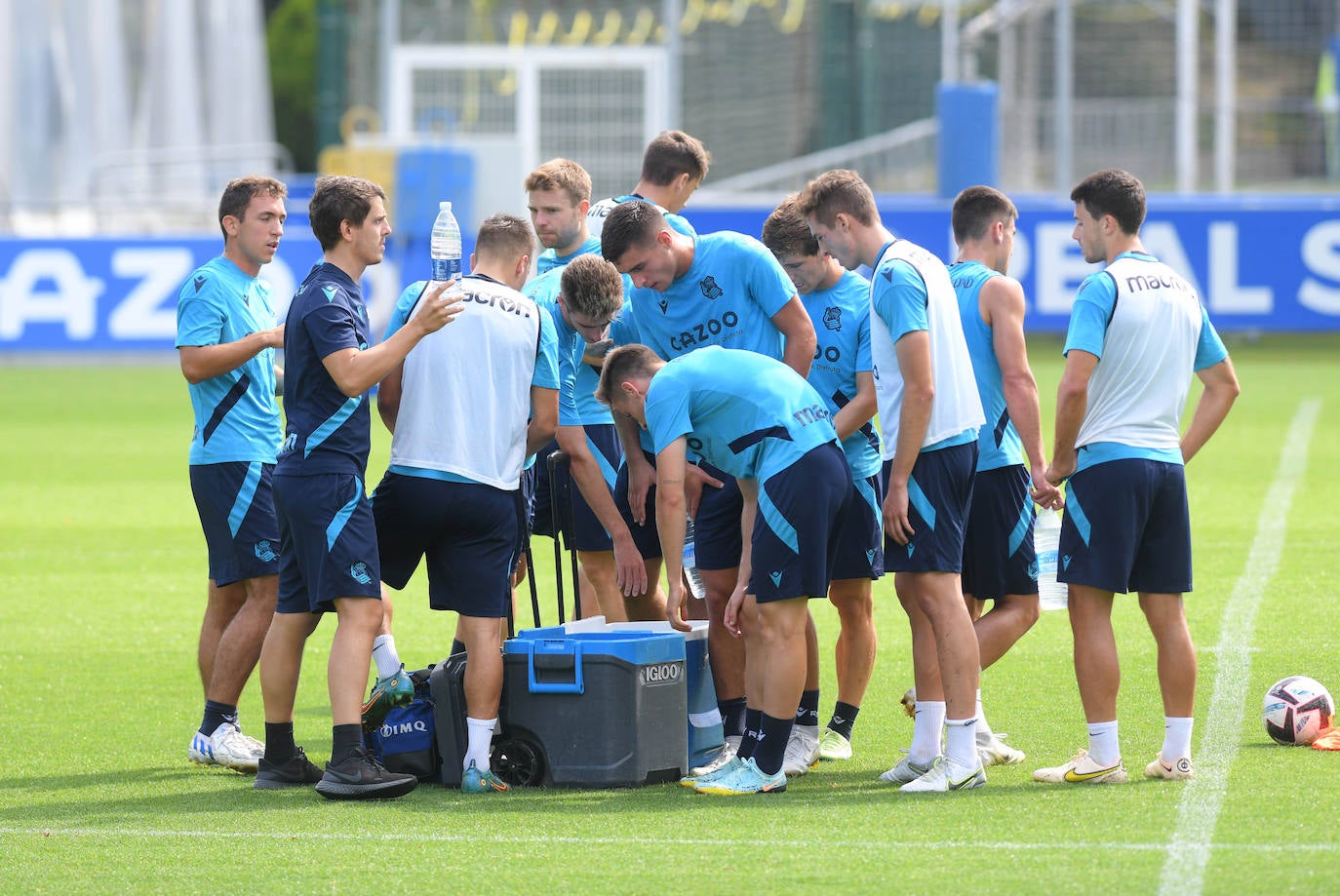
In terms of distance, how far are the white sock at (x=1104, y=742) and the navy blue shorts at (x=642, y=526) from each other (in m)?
1.88

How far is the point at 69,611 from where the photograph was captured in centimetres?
964

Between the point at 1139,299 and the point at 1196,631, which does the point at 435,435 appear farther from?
the point at 1196,631

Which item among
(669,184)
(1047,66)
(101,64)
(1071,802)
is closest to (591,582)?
(669,184)

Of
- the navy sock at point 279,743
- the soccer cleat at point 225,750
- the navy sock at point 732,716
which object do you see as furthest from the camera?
the navy sock at point 732,716

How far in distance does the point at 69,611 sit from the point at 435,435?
4.44 m

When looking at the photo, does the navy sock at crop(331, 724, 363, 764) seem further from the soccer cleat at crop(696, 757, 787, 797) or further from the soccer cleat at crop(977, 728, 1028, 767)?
the soccer cleat at crop(977, 728, 1028, 767)

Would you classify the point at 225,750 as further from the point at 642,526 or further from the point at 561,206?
the point at 561,206

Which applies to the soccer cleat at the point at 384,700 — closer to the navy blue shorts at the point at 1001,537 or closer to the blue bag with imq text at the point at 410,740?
the blue bag with imq text at the point at 410,740

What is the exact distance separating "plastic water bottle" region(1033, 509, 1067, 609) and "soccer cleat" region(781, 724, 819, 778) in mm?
1090

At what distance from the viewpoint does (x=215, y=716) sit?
6578 millimetres

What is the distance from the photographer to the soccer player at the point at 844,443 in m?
6.36

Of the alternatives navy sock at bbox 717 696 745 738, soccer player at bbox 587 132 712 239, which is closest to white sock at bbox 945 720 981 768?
navy sock at bbox 717 696 745 738

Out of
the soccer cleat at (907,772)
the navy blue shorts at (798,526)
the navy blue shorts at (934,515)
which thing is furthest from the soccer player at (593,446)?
the soccer cleat at (907,772)

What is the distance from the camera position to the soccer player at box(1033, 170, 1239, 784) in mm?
5836
